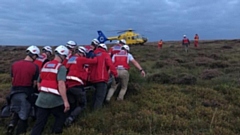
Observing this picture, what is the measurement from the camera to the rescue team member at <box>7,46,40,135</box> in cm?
714

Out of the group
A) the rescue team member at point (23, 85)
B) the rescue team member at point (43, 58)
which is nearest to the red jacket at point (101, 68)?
the rescue team member at point (43, 58)

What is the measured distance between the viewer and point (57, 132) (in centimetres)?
675

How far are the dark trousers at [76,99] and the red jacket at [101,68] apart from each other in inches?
30.0

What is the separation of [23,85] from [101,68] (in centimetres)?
210

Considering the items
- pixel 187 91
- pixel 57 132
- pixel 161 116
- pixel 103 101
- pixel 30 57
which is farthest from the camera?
pixel 187 91

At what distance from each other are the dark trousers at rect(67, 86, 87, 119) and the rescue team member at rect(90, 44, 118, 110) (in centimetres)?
70

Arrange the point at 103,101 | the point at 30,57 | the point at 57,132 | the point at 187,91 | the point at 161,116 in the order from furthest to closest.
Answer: the point at 187,91 → the point at 103,101 → the point at 161,116 → the point at 30,57 → the point at 57,132

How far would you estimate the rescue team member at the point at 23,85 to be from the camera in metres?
7.14

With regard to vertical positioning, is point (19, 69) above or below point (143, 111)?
above

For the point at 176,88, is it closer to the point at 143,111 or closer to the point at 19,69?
the point at 143,111

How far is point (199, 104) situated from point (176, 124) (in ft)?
6.18

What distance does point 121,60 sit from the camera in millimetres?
9141

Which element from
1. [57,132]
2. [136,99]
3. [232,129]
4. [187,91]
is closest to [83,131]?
[57,132]

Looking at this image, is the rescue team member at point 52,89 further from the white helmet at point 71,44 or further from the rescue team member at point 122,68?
the rescue team member at point 122,68
